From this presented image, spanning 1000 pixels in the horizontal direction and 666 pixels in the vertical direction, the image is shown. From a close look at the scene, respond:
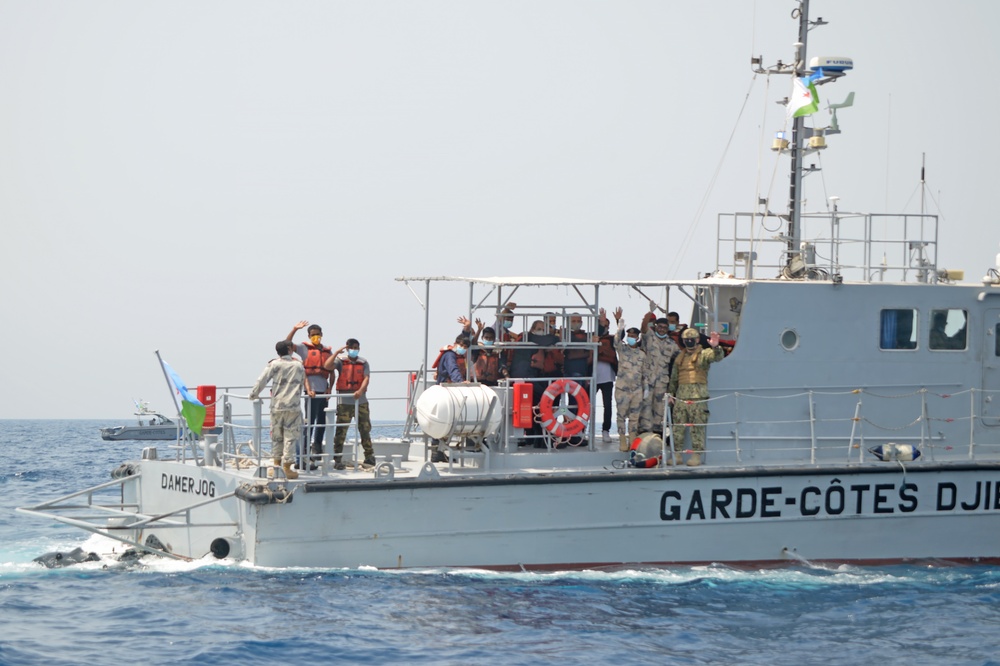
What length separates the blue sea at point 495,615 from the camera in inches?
409

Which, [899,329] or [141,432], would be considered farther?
[141,432]

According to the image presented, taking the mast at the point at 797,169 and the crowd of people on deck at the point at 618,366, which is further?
the mast at the point at 797,169

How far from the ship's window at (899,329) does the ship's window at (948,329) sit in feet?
0.77

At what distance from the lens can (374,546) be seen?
1254cm

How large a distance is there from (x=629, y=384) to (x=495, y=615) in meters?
3.41

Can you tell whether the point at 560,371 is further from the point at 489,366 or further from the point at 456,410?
the point at 456,410

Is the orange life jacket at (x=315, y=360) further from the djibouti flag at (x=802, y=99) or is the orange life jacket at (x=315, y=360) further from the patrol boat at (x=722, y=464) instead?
the djibouti flag at (x=802, y=99)

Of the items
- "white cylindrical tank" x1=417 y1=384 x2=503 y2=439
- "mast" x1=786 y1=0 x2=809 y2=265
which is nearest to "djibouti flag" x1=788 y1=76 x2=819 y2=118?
"mast" x1=786 y1=0 x2=809 y2=265

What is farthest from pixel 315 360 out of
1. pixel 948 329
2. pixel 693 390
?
pixel 948 329

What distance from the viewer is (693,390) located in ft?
44.9

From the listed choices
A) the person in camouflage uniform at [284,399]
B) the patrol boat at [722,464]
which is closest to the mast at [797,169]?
the patrol boat at [722,464]

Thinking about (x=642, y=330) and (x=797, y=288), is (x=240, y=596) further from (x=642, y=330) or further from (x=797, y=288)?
(x=797, y=288)

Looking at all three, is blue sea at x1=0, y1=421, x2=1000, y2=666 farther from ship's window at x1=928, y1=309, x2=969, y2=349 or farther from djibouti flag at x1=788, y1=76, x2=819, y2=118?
djibouti flag at x1=788, y1=76, x2=819, y2=118

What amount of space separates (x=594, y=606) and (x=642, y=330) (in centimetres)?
356
